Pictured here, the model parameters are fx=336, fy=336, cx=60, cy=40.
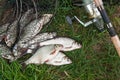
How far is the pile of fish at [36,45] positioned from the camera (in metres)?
2.93

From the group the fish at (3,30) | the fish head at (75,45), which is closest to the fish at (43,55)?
the fish head at (75,45)

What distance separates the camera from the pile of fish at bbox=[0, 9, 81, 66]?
2.93 meters

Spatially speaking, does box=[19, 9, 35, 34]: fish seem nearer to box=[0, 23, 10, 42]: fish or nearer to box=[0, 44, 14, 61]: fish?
box=[0, 23, 10, 42]: fish

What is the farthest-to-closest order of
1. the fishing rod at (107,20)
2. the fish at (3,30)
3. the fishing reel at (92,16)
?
the fish at (3,30) → the fishing reel at (92,16) → the fishing rod at (107,20)

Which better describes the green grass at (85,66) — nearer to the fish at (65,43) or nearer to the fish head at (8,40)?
the fish at (65,43)

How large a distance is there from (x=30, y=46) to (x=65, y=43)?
0.31 meters

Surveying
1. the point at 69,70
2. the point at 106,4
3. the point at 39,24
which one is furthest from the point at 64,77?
the point at 106,4

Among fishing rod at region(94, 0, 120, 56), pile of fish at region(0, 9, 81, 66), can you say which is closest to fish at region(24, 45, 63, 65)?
pile of fish at region(0, 9, 81, 66)

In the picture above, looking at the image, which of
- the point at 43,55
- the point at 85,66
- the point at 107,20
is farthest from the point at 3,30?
the point at 107,20

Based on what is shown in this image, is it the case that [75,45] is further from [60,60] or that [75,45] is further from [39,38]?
[39,38]

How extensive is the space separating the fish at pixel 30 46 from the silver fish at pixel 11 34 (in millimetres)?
79

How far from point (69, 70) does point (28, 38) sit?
18.5 inches

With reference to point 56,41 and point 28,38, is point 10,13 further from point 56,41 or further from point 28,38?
point 56,41

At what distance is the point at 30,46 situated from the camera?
2951 millimetres
